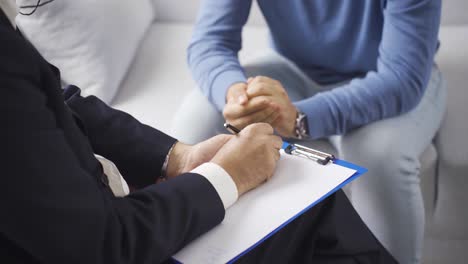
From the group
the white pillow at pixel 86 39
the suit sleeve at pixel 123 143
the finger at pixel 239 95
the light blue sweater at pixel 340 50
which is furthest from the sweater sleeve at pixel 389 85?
the white pillow at pixel 86 39

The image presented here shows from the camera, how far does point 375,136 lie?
3.66 ft

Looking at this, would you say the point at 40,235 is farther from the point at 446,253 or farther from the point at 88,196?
the point at 446,253

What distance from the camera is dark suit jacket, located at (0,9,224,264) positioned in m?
0.56

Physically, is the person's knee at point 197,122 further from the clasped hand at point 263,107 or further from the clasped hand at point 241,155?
the clasped hand at point 241,155

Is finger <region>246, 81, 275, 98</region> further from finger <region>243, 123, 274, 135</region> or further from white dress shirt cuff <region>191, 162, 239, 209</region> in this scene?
white dress shirt cuff <region>191, 162, 239, 209</region>

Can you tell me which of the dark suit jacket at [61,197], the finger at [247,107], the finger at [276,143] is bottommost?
the finger at [247,107]

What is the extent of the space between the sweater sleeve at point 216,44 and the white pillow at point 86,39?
0.29 m

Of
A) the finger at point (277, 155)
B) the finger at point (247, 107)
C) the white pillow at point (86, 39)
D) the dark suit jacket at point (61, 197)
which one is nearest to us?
the dark suit jacket at point (61, 197)

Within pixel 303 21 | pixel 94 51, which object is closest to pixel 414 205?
pixel 303 21

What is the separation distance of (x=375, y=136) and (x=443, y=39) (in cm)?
60

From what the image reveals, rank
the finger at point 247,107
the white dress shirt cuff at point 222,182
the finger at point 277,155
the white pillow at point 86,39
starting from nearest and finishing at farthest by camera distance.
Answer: the white dress shirt cuff at point 222,182 < the finger at point 277,155 < the finger at point 247,107 < the white pillow at point 86,39

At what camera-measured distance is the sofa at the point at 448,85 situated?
1.24 m

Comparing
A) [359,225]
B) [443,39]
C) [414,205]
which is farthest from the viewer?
[443,39]

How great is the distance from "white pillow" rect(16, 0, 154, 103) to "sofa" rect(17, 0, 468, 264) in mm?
16
